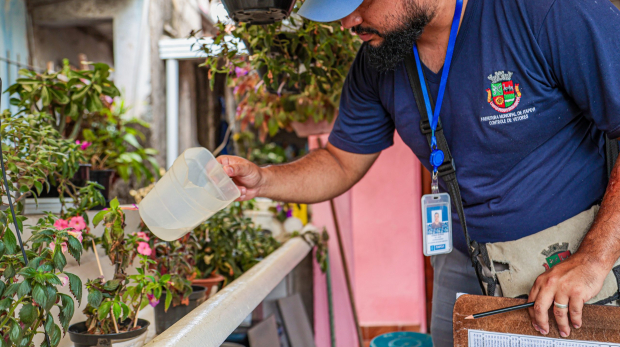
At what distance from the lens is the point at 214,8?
1.71 m

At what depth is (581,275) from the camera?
2.69 ft

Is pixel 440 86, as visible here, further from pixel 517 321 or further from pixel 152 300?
pixel 152 300

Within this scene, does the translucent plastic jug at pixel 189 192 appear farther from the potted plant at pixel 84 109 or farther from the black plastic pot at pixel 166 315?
the potted plant at pixel 84 109

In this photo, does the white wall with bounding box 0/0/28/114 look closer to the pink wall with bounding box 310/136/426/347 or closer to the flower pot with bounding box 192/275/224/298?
→ the flower pot with bounding box 192/275/224/298

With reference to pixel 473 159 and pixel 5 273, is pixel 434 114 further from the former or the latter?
pixel 5 273

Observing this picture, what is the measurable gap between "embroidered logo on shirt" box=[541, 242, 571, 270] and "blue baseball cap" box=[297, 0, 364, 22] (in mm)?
619

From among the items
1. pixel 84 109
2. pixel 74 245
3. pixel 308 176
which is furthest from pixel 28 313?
pixel 84 109

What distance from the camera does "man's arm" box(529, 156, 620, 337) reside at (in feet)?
2.64

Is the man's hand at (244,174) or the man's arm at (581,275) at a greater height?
the man's hand at (244,174)

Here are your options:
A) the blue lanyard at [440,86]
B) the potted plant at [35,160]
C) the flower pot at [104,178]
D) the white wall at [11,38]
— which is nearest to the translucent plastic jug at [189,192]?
the potted plant at [35,160]

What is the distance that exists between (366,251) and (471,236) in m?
2.99

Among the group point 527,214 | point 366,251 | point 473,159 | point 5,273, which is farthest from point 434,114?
point 366,251

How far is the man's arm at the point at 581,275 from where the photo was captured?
2.64ft

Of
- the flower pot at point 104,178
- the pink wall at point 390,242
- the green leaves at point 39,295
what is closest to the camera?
the green leaves at point 39,295
